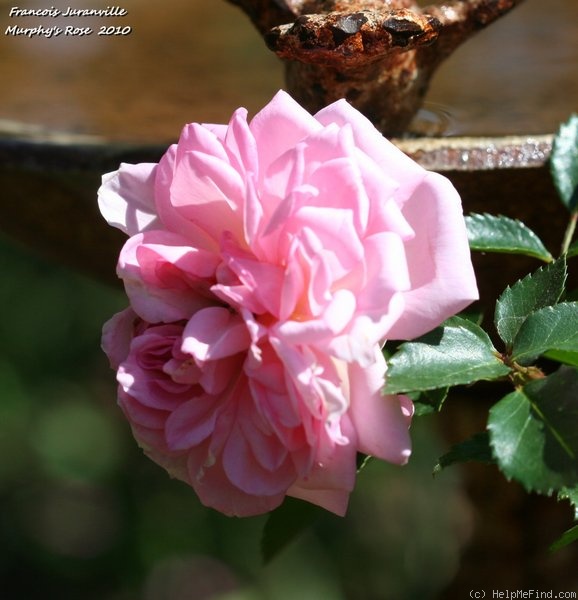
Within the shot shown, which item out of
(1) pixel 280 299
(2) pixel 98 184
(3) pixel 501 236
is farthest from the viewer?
(2) pixel 98 184

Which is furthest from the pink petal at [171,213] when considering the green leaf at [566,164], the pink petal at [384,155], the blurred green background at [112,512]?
the blurred green background at [112,512]

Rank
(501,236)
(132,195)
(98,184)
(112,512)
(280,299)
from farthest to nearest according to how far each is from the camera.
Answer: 1. (112,512)
2. (98,184)
3. (501,236)
4. (132,195)
5. (280,299)

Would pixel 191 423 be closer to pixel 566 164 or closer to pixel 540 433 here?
pixel 540 433

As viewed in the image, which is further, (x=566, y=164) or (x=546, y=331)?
(x=566, y=164)

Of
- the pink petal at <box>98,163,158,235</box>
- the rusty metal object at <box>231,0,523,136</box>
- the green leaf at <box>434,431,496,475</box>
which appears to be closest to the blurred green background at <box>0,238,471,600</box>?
the rusty metal object at <box>231,0,523,136</box>

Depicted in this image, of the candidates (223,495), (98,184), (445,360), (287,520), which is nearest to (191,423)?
(223,495)

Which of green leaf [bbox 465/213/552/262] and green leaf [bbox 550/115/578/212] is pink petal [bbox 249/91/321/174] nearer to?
green leaf [bbox 465/213/552/262]
